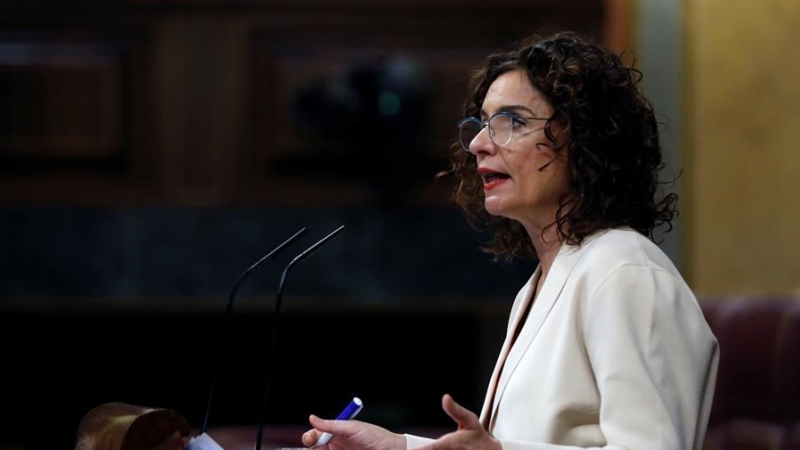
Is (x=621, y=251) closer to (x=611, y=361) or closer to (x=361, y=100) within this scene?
(x=611, y=361)

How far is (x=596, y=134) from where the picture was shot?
1.66m

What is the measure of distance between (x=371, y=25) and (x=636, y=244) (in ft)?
7.26

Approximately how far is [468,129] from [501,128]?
0.48 ft

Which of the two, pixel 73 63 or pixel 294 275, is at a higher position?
pixel 73 63

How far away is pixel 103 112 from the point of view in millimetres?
3609

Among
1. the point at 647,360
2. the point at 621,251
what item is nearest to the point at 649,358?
the point at 647,360

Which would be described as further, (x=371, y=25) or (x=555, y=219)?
(x=371, y=25)

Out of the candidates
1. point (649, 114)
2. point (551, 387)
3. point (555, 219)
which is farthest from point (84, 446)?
point (649, 114)

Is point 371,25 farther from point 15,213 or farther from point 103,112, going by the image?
point 15,213

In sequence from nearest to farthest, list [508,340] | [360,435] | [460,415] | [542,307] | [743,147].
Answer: [460,415], [360,435], [542,307], [508,340], [743,147]

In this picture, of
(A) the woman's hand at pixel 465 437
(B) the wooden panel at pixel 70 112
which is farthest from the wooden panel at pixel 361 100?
(A) the woman's hand at pixel 465 437

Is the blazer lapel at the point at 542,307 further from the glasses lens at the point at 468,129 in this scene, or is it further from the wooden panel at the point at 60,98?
the wooden panel at the point at 60,98

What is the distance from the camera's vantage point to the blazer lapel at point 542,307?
160cm

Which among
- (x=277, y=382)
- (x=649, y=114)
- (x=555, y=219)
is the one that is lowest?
(x=277, y=382)
